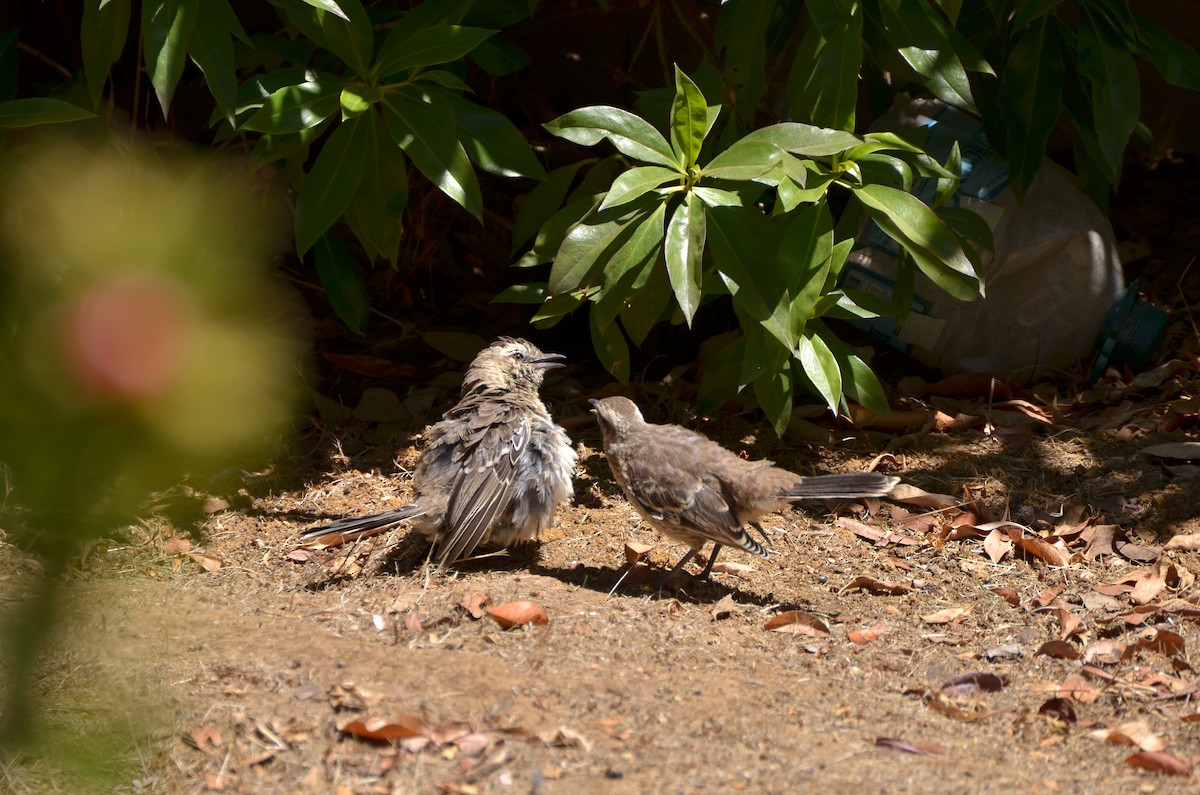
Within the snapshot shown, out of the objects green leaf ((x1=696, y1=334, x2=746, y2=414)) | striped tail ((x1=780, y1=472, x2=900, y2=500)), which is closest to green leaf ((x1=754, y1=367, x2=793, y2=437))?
green leaf ((x1=696, y1=334, x2=746, y2=414))

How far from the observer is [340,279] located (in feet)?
18.2

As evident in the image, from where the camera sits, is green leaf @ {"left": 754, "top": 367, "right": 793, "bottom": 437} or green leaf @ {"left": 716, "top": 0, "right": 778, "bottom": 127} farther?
green leaf @ {"left": 754, "top": 367, "right": 793, "bottom": 437}

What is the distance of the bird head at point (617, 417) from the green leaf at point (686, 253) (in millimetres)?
987

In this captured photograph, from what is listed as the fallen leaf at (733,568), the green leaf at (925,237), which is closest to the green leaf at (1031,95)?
the green leaf at (925,237)

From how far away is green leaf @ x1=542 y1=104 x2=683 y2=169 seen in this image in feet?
13.4

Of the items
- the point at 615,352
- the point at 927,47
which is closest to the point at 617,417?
the point at 615,352

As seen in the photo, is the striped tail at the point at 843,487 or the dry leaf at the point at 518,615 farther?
the striped tail at the point at 843,487

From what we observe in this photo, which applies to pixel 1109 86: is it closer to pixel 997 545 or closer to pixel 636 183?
pixel 997 545

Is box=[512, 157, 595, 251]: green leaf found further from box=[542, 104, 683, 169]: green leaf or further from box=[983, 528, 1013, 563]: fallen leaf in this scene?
box=[983, 528, 1013, 563]: fallen leaf

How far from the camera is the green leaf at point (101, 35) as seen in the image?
13.8 feet

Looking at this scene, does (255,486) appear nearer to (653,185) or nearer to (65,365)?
(653,185)

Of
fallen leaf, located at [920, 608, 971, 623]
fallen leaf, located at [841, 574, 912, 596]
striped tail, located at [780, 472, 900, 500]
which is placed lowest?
fallen leaf, located at [841, 574, 912, 596]

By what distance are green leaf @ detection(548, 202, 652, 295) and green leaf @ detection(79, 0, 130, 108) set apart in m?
1.91

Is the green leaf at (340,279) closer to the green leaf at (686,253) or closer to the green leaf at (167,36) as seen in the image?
the green leaf at (167,36)
